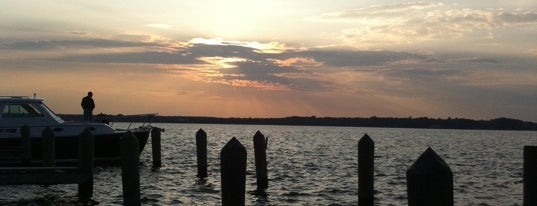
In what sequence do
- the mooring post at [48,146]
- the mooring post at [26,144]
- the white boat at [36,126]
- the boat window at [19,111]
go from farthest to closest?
1. the boat window at [19,111]
2. the white boat at [36,126]
3. the mooring post at [26,144]
4. the mooring post at [48,146]

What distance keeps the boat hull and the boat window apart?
1.02 metres

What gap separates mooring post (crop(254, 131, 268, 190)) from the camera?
707 inches

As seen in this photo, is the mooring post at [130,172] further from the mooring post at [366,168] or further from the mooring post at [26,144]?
the mooring post at [26,144]

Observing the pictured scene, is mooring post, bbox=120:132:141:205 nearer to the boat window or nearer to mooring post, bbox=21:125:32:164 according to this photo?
mooring post, bbox=21:125:32:164

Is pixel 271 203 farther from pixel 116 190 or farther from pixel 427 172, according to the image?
pixel 427 172

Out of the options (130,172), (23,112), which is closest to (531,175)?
(130,172)

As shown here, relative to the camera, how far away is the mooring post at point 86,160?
Result: 1553 centimetres

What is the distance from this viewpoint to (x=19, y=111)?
2522 centimetres

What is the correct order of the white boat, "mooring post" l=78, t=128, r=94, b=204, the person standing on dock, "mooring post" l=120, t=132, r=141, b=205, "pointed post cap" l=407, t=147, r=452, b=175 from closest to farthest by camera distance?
"pointed post cap" l=407, t=147, r=452, b=175, "mooring post" l=120, t=132, r=141, b=205, "mooring post" l=78, t=128, r=94, b=204, the white boat, the person standing on dock

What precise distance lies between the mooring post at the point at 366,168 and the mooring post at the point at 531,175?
4.14 m

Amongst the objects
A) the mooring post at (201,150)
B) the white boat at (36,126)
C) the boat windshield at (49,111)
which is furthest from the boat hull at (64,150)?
the mooring post at (201,150)

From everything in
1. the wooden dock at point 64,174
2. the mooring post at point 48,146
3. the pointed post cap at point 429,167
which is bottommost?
the wooden dock at point 64,174

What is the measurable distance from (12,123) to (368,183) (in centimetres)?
1600

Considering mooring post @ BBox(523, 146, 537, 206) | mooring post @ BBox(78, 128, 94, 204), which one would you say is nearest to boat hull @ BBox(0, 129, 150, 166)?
mooring post @ BBox(78, 128, 94, 204)
